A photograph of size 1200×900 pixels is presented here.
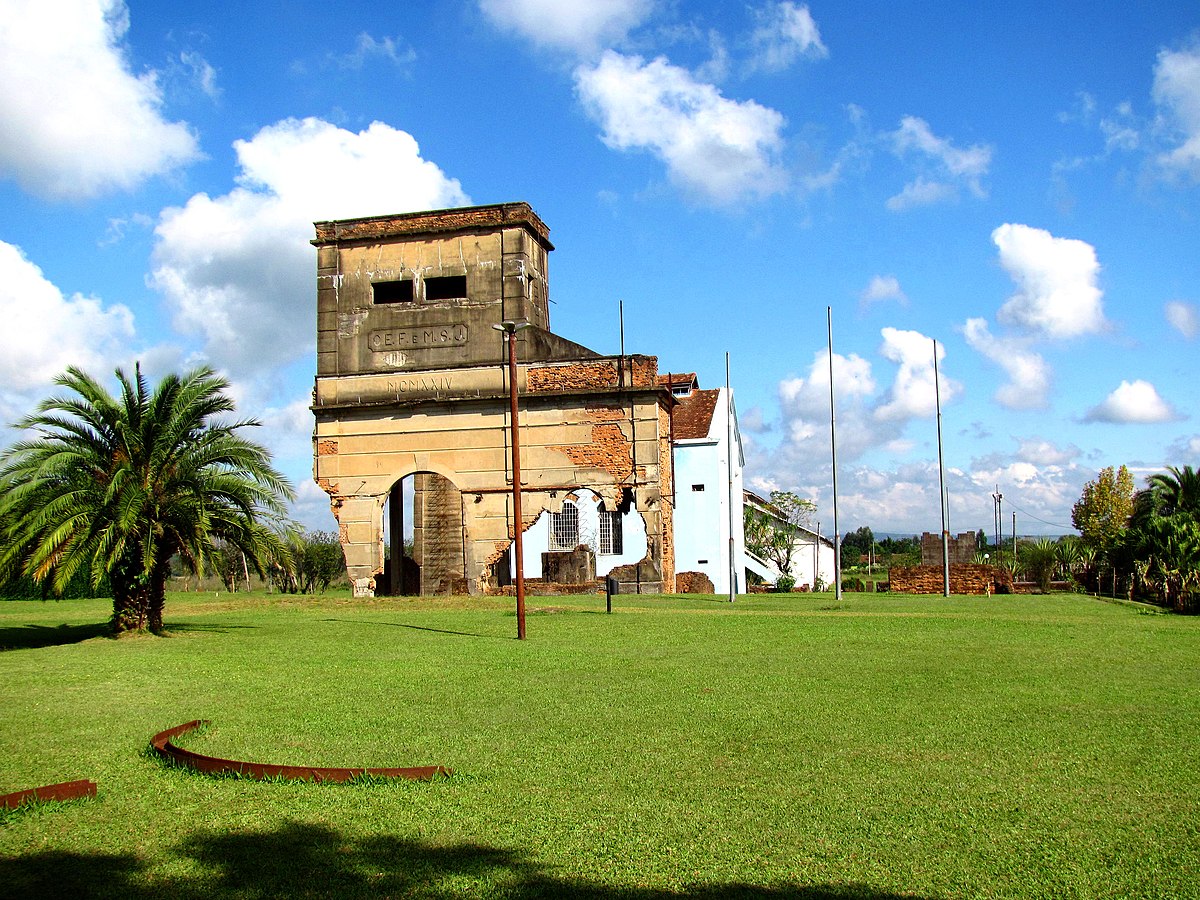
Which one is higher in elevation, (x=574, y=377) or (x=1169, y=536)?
(x=574, y=377)

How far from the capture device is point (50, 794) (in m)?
6.31

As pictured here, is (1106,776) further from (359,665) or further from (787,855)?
(359,665)

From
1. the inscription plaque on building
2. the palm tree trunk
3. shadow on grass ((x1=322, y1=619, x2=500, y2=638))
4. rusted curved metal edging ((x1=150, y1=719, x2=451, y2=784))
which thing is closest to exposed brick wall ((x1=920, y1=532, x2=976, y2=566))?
the inscription plaque on building

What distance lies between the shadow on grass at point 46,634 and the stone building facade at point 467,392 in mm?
12809

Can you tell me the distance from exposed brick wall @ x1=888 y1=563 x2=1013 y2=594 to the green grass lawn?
2182cm

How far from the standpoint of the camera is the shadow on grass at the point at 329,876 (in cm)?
480

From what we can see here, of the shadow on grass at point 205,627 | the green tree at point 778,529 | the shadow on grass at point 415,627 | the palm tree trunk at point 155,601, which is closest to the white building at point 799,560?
the green tree at point 778,529

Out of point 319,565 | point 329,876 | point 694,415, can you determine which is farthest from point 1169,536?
point 319,565

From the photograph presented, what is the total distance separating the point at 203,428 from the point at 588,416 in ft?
48.5

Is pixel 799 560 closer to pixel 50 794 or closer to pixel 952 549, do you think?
pixel 952 549

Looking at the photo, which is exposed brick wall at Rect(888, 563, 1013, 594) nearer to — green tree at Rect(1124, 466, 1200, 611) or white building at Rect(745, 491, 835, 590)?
green tree at Rect(1124, 466, 1200, 611)

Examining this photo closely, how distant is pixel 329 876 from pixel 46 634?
16.6 m

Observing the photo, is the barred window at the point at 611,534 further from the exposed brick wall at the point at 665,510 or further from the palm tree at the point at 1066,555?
the palm tree at the point at 1066,555

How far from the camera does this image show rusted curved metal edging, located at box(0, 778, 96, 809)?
619 centimetres
